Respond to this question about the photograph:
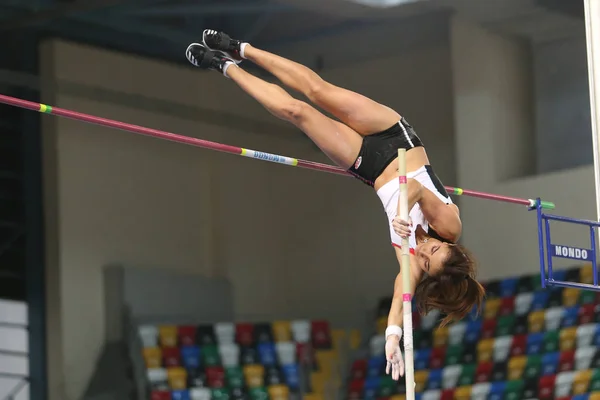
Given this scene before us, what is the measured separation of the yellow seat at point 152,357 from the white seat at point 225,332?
2.16ft

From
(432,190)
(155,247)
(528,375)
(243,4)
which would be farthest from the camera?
(155,247)

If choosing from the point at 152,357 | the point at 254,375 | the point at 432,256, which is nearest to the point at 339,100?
the point at 432,256

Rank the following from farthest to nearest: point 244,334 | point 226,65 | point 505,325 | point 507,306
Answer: point 244,334 < point 507,306 < point 505,325 < point 226,65

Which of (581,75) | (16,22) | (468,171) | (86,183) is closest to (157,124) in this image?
(86,183)

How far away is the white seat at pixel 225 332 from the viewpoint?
39.2ft

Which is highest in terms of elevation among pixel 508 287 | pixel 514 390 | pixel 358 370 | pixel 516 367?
pixel 508 287

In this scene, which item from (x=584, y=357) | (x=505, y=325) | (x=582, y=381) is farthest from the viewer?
(x=505, y=325)

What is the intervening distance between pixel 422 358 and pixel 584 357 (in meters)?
1.71

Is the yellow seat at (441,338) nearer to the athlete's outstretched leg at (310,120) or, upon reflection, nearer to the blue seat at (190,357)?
the blue seat at (190,357)

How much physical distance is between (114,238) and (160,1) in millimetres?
2428

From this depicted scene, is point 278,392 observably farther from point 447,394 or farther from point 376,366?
point 447,394

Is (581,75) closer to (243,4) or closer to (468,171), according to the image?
(468,171)

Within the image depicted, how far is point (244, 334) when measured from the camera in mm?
12109

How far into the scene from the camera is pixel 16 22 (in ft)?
37.0
